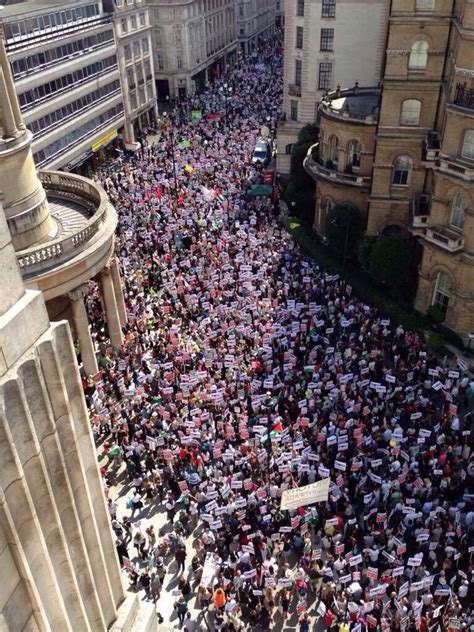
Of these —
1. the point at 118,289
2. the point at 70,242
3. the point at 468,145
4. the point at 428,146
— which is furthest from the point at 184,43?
the point at 70,242

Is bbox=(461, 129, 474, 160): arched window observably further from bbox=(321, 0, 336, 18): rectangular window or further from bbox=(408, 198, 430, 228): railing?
bbox=(321, 0, 336, 18): rectangular window

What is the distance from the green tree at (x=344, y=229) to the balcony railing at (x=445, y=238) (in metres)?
7.74

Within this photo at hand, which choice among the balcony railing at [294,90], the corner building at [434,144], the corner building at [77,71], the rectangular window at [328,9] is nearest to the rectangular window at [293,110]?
the balcony railing at [294,90]

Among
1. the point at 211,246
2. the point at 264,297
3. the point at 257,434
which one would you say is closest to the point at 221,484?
the point at 257,434

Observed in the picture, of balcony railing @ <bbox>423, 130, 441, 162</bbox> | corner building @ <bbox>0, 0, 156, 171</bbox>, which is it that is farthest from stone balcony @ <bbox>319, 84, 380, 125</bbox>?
corner building @ <bbox>0, 0, 156, 171</bbox>

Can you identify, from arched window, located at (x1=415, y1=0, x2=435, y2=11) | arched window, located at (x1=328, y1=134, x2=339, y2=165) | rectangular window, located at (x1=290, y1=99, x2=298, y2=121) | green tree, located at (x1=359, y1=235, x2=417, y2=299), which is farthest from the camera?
rectangular window, located at (x1=290, y1=99, x2=298, y2=121)

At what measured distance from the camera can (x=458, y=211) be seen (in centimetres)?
3334

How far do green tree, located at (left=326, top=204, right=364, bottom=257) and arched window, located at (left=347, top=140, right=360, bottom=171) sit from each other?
112 inches

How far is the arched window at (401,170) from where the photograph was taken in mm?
37800

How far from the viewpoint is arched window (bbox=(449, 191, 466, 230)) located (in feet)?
108

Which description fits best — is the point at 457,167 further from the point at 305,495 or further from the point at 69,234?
the point at 69,234

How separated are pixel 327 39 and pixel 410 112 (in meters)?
22.9

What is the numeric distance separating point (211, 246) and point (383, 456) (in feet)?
71.8

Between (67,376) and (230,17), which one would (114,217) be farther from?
(230,17)
